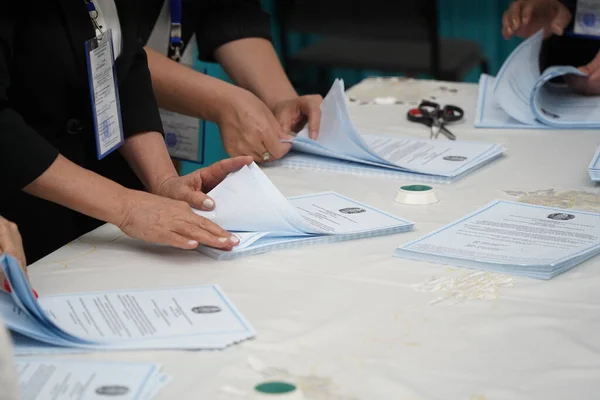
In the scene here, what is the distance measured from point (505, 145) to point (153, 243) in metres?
0.83

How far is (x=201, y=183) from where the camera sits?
1425mm

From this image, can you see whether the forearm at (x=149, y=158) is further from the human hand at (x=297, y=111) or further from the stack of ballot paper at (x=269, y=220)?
the human hand at (x=297, y=111)

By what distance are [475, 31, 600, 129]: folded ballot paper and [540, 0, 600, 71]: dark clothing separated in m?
0.18

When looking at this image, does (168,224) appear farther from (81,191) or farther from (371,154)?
(371,154)

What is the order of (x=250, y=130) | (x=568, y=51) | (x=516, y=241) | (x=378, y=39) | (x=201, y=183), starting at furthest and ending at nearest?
(x=378, y=39), (x=568, y=51), (x=250, y=130), (x=201, y=183), (x=516, y=241)

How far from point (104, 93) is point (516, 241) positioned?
0.71m

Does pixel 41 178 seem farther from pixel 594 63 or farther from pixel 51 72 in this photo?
pixel 594 63

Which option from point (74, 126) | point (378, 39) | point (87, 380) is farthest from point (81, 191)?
point (378, 39)

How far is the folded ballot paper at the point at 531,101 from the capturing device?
1.91m

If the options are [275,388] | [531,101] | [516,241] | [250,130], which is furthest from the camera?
[531,101]

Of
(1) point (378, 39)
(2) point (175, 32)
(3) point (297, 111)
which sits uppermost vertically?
(2) point (175, 32)

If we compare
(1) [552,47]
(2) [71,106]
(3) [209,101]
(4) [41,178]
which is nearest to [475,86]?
(1) [552,47]

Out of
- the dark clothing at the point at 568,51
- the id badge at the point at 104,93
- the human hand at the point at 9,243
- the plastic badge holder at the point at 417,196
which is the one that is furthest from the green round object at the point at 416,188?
the dark clothing at the point at 568,51

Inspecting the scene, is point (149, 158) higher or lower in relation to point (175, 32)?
lower
